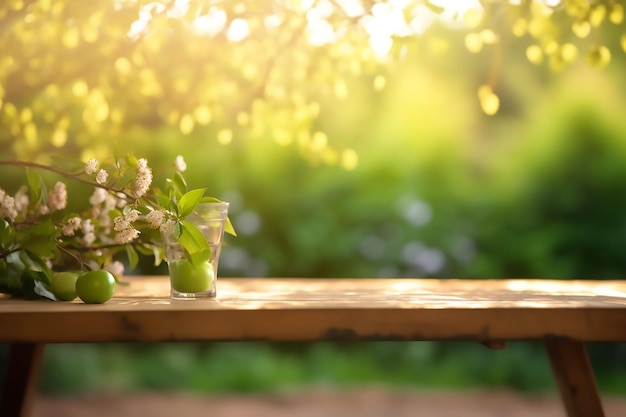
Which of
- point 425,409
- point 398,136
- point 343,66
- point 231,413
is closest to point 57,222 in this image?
point 343,66

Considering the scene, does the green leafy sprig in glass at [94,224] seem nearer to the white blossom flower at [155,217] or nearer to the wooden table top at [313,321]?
the white blossom flower at [155,217]

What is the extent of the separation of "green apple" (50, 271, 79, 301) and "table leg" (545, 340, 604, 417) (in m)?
0.83

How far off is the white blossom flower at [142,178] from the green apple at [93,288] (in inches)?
6.0

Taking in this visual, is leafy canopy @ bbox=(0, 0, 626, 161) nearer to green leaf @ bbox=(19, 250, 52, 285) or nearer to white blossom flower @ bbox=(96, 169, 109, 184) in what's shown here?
white blossom flower @ bbox=(96, 169, 109, 184)

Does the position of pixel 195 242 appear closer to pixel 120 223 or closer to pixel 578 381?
pixel 120 223

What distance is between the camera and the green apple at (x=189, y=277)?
1.28 meters

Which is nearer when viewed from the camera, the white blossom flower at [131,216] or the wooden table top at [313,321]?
the wooden table top at [313,321]

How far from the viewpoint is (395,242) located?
11.4 feet

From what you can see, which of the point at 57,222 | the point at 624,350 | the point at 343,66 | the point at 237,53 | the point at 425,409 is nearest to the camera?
the point at 57,222

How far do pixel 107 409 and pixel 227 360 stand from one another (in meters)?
0.54

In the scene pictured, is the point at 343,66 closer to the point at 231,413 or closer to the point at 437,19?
the point at 437,19

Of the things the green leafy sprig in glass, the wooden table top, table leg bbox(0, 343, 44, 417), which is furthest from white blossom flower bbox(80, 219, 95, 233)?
table leg bbox(0, 343, 44, 417)

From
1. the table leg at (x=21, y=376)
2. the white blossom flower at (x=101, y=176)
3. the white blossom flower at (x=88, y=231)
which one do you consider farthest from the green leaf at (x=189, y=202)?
the table leg at (x=21, y=376)

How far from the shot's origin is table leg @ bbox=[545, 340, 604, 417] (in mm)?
1337
